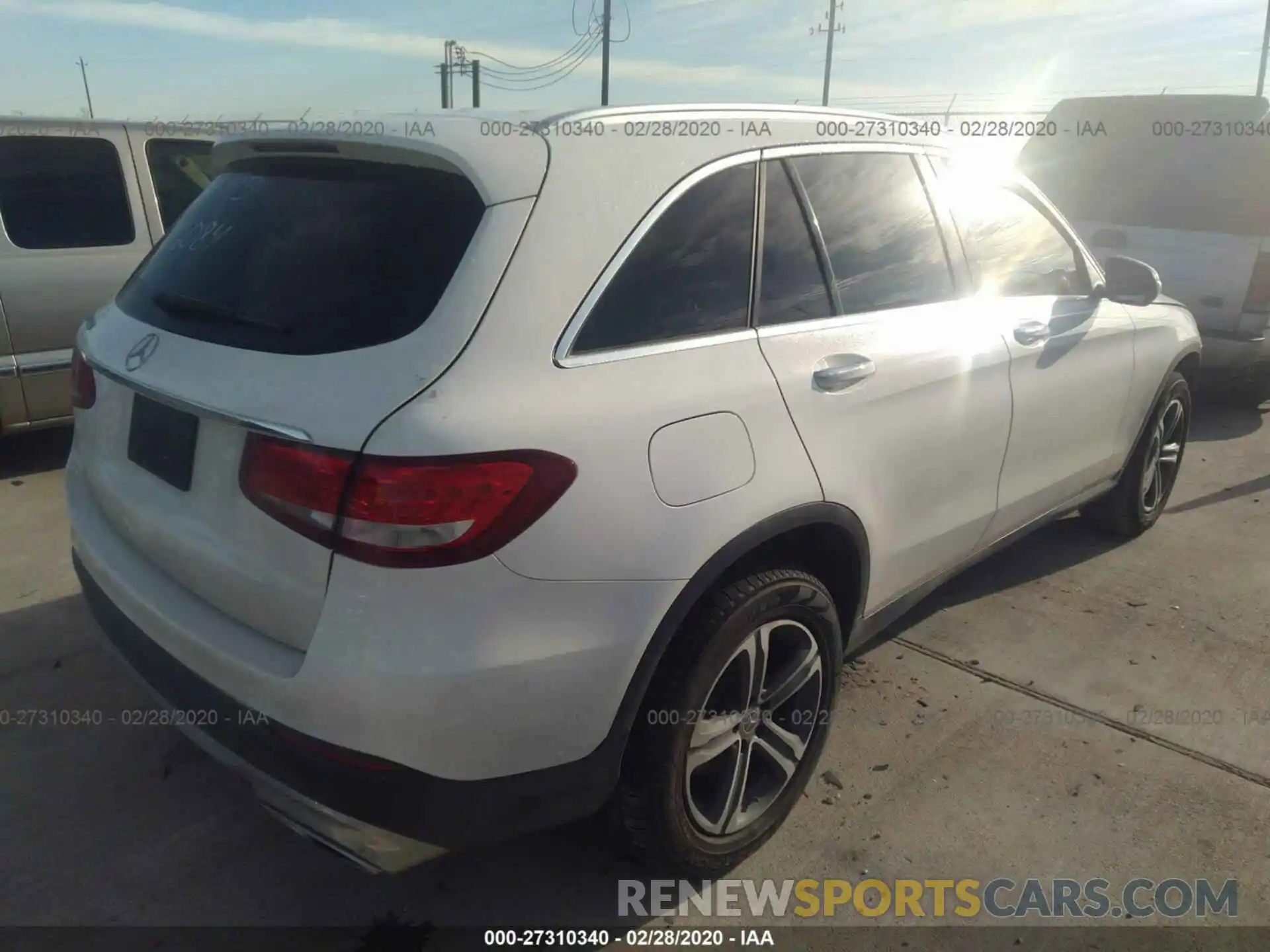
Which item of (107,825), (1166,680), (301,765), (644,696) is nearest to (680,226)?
(644,696)

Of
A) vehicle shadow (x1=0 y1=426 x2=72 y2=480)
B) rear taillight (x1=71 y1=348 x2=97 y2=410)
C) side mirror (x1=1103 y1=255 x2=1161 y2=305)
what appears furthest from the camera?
vehicle shadow (x1=0 y1=426 x2=72 y2=480)

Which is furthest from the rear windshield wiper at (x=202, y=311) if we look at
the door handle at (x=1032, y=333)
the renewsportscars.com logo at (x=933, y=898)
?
the door handle at (x=1032, y=333)

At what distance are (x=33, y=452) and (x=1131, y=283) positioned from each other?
5.74 metres

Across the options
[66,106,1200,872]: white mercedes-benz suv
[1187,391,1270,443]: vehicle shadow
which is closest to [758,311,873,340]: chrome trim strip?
[66,106,1200,872]: white mercedes-benz suv

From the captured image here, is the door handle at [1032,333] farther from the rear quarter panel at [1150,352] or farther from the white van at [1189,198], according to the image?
the white van at [1189,198]

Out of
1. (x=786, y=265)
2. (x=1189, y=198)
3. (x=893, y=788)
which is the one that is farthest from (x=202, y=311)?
(x=1189, y=198)

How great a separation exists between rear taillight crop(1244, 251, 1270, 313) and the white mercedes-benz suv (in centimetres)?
471

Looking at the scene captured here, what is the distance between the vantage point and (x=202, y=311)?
2191mm

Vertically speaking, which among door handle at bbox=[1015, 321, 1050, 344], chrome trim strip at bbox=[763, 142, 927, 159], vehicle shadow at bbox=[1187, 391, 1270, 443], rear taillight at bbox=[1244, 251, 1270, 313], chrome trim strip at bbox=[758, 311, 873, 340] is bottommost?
vehicle shadow at bbox=[1187, 391, 1270, 443]

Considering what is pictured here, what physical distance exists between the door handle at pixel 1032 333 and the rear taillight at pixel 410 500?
6.71 feet

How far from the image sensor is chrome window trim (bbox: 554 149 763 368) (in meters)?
1.95

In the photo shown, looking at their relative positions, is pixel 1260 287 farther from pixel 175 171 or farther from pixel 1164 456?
pixel 175 171

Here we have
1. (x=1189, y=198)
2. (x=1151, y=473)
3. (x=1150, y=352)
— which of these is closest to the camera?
(x=1150, y=352)

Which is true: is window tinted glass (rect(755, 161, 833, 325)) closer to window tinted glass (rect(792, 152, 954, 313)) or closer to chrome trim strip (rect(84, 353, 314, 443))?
window tinted glass (rect(792, 152, 954, 313))
